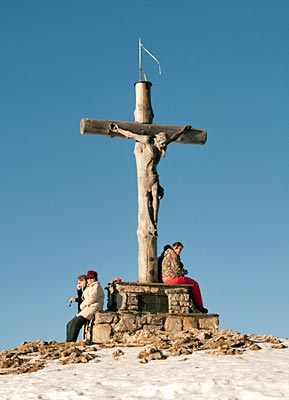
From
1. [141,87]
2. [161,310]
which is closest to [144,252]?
[161,310]

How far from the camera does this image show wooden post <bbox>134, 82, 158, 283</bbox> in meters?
15.5

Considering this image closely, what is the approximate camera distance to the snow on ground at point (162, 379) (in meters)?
9.97

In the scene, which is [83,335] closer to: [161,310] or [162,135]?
[161,310]

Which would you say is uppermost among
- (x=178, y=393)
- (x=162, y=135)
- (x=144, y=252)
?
(x=162, y=135)

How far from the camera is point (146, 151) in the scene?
16.0 m

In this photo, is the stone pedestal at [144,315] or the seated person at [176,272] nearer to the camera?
the stone pedestal at [144,315]

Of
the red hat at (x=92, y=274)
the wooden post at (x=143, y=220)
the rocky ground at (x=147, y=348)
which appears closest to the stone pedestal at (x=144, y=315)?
the red hat at (x=92, y=274)

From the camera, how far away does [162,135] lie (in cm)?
1622

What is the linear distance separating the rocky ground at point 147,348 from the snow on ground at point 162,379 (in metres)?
0.21

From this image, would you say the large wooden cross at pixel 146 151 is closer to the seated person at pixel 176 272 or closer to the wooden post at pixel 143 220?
the wooden post at pixel 143 220

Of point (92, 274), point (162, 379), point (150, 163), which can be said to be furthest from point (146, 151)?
point (162, 379)

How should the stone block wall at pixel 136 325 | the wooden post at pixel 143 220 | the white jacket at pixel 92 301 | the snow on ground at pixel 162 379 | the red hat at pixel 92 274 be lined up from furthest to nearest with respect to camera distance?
the wooden post at pixel 143 220
the red hat at pixel 92 274
the white jacket at pixel 92 301
the stone block wall at pixel 136 325
the snow on ground at pixel 162 379

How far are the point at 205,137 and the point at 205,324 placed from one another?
4.40m

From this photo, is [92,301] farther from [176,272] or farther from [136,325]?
[176,272]
